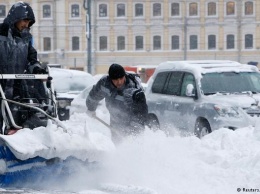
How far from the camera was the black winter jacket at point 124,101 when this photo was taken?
9.34 meters

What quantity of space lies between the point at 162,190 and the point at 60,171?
1.14 metres

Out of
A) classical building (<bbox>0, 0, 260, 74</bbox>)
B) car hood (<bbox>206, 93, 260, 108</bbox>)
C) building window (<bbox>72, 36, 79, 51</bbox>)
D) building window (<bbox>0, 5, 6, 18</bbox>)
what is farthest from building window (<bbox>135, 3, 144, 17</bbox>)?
car hood (<bbox>206, 93, 260, 108</bbox>)

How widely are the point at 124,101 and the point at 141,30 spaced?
2642 inches

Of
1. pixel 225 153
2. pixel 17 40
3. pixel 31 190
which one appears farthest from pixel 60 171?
→ pixel 225 153

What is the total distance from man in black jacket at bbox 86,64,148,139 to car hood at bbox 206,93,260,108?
181 inches

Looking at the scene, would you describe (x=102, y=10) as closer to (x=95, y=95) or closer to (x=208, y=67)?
(x=208, y=67)

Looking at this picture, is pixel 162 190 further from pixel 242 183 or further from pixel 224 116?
pixel 224 116

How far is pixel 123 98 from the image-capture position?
369 inches

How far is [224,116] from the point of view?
45.4 feet

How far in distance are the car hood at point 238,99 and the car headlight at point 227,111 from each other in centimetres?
10

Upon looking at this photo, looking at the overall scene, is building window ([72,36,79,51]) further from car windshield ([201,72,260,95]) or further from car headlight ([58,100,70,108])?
car windshield ([201,72,260,95])

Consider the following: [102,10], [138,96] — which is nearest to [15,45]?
[138,96]

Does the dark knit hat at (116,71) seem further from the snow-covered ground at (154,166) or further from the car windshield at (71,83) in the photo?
the car windshield at (71,83)

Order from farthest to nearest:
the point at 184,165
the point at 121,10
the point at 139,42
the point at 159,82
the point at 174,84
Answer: the point at 121,10 → the point at 139,42 → the point at 159,82 → the point at 174,84 → the point at 184,165
